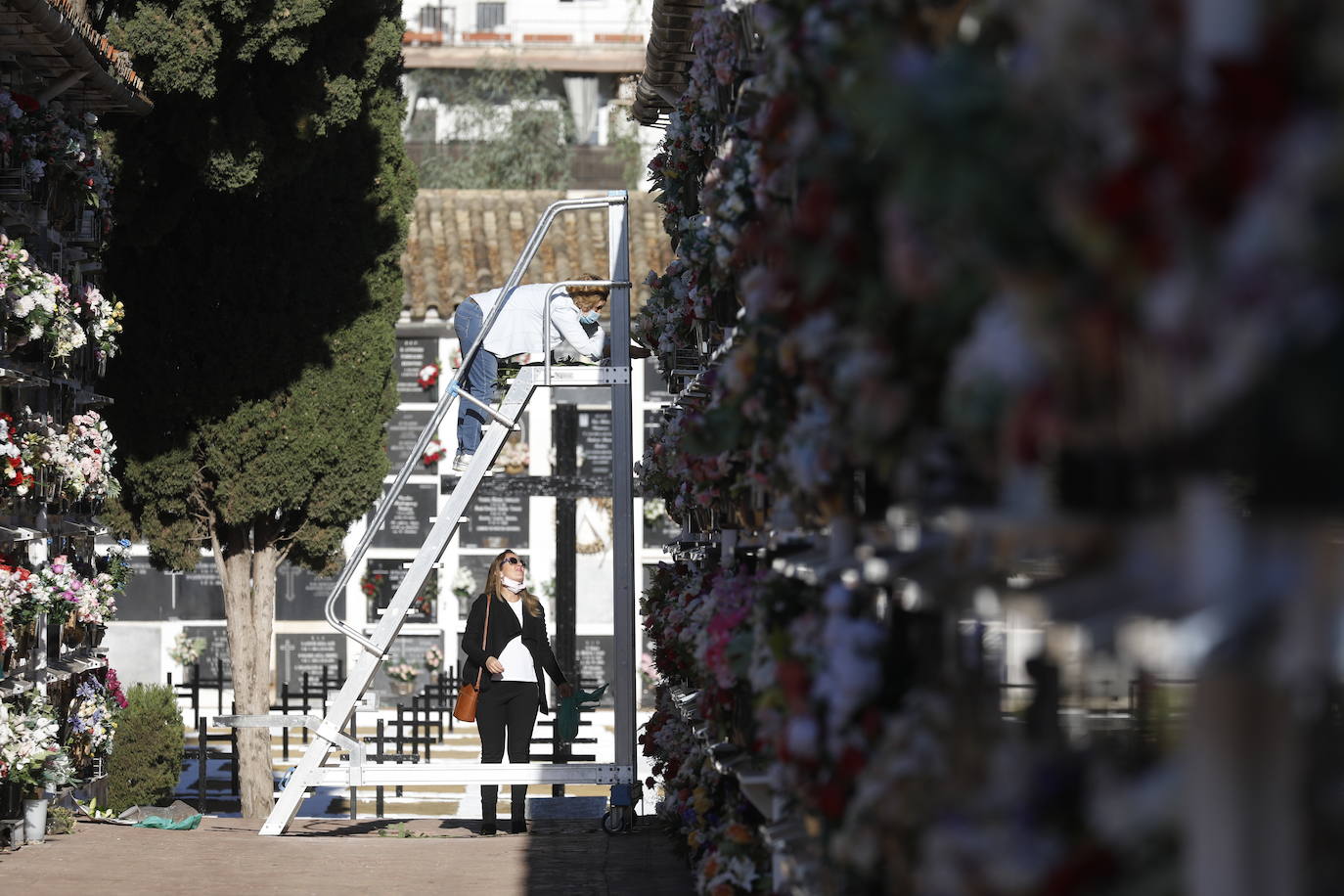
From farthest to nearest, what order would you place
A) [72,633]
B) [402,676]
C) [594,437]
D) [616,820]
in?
[402,676] < [594,437] < [72,633] < [616,820]

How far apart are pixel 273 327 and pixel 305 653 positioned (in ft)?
A: 18.9

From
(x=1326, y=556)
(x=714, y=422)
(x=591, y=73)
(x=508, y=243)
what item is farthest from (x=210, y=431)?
(x=591, y=73)

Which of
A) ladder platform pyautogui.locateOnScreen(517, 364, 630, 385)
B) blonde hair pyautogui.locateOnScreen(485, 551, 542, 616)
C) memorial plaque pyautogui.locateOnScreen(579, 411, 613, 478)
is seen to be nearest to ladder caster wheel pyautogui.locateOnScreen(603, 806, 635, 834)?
blonde hair pyautogui.locateOnScreen(485, 551, 542, 616)

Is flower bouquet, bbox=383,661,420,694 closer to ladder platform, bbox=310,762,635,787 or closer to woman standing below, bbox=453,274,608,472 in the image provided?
woman standing below, bbox=453,274,608,472

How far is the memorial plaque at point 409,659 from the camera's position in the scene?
16.2 meters

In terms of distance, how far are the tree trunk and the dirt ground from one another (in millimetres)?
2542

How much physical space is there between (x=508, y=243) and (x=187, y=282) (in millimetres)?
4619

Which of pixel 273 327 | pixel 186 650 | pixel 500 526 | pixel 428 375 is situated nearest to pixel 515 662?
pixel 273 327

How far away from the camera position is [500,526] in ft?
53.8

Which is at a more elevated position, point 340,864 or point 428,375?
point 428,375

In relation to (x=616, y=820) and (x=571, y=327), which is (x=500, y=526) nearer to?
(x=616, y=820)

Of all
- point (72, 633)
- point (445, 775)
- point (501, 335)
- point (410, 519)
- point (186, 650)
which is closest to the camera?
point (445, 775)

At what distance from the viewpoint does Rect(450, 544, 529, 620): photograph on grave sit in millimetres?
16156

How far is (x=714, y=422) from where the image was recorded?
3670mm
